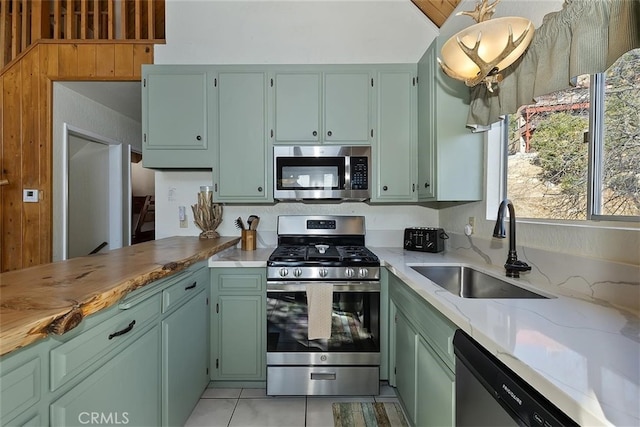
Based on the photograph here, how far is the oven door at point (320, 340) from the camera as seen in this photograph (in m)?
1.82

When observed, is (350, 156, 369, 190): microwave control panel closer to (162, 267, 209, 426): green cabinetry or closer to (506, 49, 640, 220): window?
(506, 49, 640, 220): window

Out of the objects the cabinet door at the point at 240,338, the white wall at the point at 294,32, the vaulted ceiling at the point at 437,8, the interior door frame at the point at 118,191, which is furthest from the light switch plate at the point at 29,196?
the vaulted ceiling at the point at 437,8

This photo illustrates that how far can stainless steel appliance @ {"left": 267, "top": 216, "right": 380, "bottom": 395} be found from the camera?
181 cm

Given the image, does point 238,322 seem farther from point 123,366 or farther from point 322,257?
point 123,366

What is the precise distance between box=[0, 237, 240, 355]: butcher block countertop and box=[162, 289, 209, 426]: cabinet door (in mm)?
302

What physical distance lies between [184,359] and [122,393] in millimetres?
513

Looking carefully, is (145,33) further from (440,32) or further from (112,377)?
(112,377)

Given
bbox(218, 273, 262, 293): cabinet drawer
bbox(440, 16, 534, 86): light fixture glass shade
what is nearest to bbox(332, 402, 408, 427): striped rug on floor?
bbox(218, 273, 262, 293): cabinet drawer

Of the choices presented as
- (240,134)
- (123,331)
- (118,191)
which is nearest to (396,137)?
(240,134)

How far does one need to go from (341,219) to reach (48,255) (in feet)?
8.28

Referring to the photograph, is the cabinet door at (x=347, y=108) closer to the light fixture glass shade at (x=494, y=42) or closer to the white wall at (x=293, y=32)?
the white wall at (x=293, y=32)

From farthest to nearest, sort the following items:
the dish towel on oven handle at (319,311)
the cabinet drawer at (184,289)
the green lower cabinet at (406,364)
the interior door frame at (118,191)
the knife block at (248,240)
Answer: the interior door frame at (118,191) → the knife block at (248,240) → the dish towel on oven handle at (319,311) → the green lower cabinet at (406,364) → the cabinet drawer at (184,289)

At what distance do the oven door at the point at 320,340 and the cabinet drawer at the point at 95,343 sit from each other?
31.9 inches

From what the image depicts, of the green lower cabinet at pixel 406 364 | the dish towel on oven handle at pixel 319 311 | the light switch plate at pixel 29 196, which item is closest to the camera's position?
the green lower cabinet at pixel 406 364
